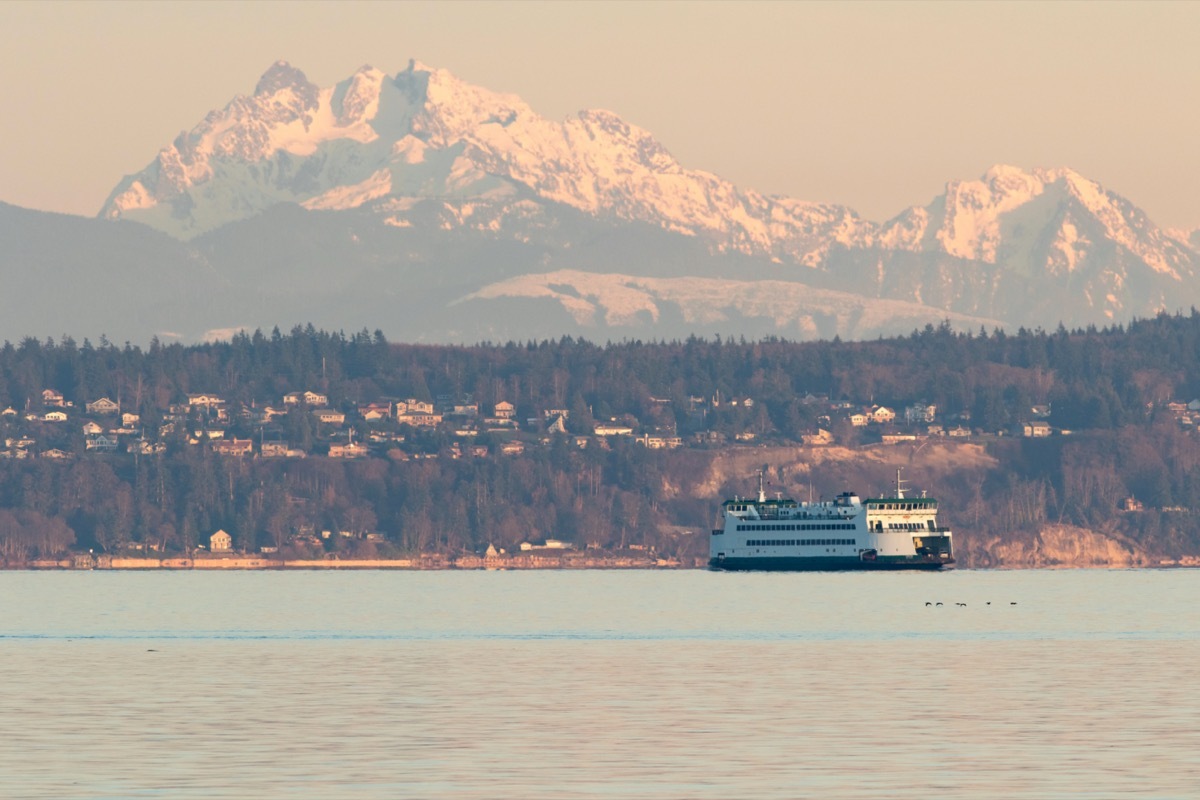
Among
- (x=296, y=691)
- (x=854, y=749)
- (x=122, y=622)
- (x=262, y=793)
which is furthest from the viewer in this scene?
(x=122, y=622)

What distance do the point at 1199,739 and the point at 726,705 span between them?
20.4m

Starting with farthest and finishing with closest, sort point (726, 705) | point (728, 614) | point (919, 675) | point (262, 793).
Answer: point (728, 614)
point (919, 675)
point (726, 705)
point (262, 793)

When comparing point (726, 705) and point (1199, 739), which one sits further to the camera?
point (726, 705)

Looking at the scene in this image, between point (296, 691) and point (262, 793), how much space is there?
115 ft

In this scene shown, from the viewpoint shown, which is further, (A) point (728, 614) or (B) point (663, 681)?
(A) point (728, 614)

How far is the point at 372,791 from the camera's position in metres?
79.8

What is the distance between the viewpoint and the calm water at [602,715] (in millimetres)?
81500

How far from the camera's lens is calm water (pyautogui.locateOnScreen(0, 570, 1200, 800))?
81.5m

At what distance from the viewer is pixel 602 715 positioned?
334 ft

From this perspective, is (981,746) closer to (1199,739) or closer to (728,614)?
(1199,739)

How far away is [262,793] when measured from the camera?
78.7 metres

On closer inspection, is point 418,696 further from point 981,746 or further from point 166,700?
point 981,746

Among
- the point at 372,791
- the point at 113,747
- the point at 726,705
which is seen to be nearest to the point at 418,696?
the point at 726,705

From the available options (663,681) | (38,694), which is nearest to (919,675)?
(663,681)
